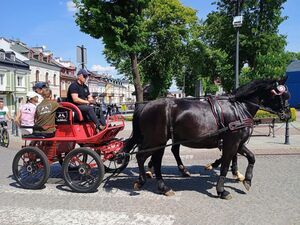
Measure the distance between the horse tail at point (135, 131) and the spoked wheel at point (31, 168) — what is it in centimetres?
158

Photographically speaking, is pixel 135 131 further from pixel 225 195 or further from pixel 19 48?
pixel 19 48

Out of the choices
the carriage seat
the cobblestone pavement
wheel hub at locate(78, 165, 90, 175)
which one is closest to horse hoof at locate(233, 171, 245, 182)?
the cobblestone pavement

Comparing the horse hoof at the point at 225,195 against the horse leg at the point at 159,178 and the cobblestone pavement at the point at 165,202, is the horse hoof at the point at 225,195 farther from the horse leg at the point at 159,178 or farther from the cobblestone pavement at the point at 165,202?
the horse leg at the point at 159,178

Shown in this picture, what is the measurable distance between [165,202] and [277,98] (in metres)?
2.73

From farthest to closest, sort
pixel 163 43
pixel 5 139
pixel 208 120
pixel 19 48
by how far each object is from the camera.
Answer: pixel 19 48
pixel 163 43
pixel 5 139
pixel 208 120

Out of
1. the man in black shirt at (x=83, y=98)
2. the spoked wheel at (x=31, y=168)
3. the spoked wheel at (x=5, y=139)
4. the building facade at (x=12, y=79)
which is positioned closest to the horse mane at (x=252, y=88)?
the man in black shirt at (x=83, y=98)

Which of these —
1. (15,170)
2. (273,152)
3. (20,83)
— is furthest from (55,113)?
(20,83)

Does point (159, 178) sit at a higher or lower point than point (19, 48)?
lower

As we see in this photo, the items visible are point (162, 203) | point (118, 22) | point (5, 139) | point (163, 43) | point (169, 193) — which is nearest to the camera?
point (162, 203)

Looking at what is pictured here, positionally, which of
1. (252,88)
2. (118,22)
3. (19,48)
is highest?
(19,48)

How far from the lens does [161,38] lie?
43000mm

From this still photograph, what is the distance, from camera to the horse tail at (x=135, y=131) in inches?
273

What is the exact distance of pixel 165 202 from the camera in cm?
599

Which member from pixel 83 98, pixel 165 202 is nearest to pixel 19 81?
pixel 83 98
